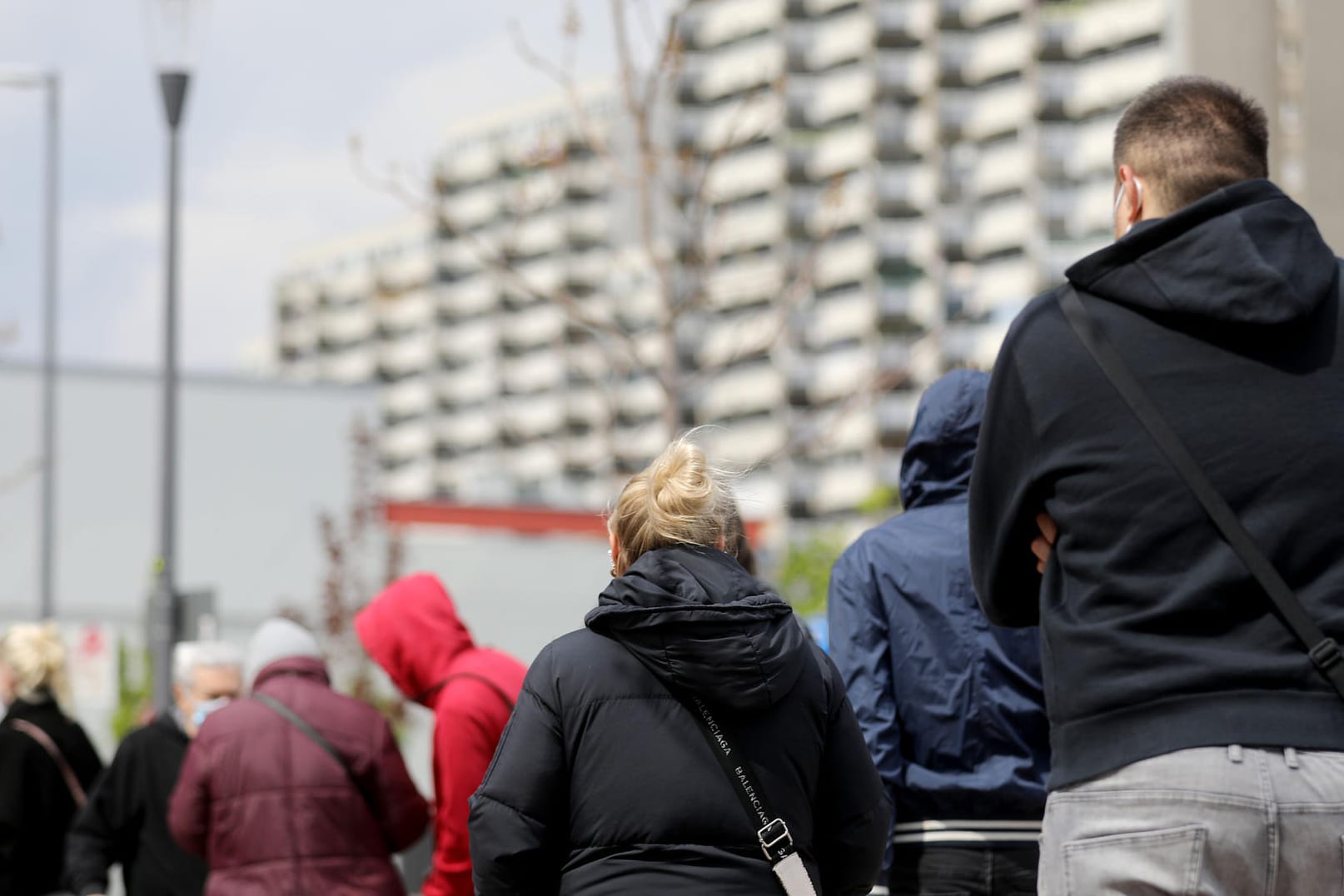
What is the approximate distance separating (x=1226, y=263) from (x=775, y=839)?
4.91ft

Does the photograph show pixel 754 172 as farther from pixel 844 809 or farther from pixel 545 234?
pixel 844 809

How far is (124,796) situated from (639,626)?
4.74m

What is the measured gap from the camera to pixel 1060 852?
2898 mm

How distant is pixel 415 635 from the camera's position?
630 cm

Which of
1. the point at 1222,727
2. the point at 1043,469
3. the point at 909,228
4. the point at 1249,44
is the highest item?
the point at 909,228

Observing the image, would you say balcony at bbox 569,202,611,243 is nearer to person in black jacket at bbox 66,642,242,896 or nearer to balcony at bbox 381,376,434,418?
balcony at bbox 381,376,434,418

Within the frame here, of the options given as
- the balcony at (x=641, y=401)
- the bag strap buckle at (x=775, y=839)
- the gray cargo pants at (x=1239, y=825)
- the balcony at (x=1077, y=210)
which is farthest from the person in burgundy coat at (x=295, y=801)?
the balcony at (x=641, y=401)

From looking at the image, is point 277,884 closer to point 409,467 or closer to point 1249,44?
point 1249,44

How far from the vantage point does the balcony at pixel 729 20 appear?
375ft

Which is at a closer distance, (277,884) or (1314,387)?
(1314,387)

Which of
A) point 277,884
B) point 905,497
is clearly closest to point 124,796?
point 277,884

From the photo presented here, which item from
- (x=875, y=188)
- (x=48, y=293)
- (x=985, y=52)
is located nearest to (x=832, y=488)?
(x=875, y=188)

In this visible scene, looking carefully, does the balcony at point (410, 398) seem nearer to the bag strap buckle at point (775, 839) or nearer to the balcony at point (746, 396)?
the balcony at point (746, 396)

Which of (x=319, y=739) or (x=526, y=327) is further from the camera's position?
(x=526, y=327)
